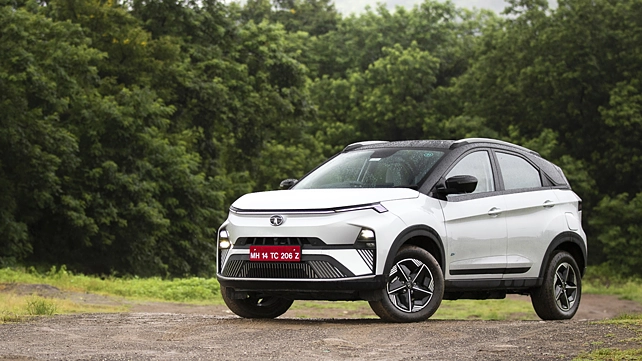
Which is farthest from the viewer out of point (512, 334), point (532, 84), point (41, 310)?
point (532, 84)

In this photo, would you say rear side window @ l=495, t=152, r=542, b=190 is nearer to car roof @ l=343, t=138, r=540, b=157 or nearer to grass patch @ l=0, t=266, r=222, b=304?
car roof @ l=343, t=138, r=540, b=157

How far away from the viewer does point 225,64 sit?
38812mm

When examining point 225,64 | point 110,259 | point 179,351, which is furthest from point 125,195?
point 179,351

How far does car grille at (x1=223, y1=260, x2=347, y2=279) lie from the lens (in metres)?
9.49

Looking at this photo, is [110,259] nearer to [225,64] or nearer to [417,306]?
[225,64]

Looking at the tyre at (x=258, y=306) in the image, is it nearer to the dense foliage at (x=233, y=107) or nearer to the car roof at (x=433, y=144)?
the car roof at (x=433, y=144)

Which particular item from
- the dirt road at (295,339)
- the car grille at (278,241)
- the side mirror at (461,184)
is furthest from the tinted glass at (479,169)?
the car grille at (278,241)

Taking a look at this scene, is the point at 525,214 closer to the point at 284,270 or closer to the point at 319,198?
Answer: the point at 319,198

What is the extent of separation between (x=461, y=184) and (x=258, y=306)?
2.34 metres

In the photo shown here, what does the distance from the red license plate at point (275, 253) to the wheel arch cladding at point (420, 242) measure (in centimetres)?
78

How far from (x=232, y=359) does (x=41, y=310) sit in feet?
17.6

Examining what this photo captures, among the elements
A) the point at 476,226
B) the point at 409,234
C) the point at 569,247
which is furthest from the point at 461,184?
the point at 569,247

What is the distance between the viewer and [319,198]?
9.78m

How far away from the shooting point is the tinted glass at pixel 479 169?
1078 centimetres
